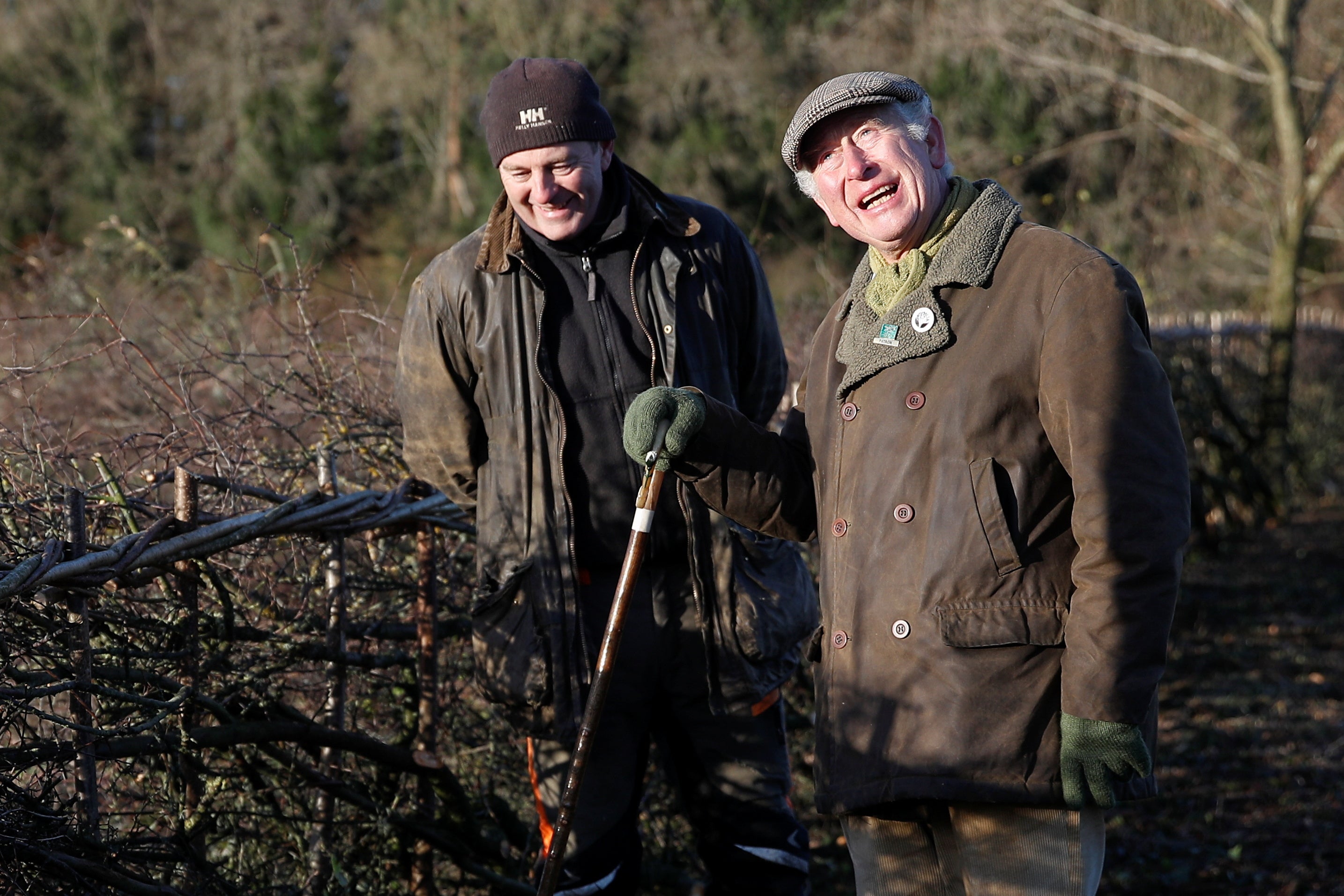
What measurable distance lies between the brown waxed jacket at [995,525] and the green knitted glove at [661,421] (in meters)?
0.30

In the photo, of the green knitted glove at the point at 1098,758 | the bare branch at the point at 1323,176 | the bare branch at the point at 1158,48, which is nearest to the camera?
the green knitted glove at the point at 1098,758

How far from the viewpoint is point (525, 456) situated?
301cm

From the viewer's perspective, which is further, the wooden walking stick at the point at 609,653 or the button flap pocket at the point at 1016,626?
the wooden walking stick at the point at 609,653

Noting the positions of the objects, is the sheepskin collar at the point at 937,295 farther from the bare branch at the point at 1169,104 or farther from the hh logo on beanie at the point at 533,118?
the bare branch at the point at 1169,104

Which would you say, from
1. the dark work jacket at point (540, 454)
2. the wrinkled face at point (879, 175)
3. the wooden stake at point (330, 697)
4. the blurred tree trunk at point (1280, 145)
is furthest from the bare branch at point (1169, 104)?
the wrinkled face at point (879, 175)

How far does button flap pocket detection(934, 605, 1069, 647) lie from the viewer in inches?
82.9

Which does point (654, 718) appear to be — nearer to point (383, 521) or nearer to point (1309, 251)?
point (383, 521)

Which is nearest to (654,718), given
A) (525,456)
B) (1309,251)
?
(525,456)

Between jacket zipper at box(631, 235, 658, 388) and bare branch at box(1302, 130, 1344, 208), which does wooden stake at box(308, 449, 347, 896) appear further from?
bare branch at box(1302, 130, 1344, 208)

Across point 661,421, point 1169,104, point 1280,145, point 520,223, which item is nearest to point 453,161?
point 1169,104

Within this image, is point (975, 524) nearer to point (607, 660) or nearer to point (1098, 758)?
point (1098, 758)

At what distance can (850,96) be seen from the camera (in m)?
2.32

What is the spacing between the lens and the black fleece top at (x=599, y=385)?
9.89 feet

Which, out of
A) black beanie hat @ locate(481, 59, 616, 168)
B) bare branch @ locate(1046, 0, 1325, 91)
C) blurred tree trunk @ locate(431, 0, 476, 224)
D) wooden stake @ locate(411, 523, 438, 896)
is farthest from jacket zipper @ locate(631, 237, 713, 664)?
blurred tree trunk @ locate(431, 0, 476, 224)
